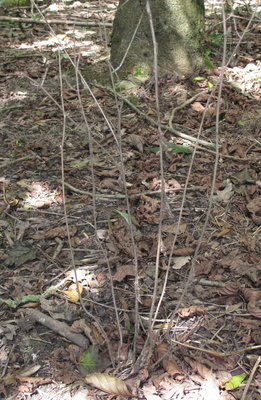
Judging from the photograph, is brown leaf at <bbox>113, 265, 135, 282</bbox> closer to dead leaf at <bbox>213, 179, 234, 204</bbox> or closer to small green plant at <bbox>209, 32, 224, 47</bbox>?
dead leaf at <bbox>213, 179, 234, 204</bbox>

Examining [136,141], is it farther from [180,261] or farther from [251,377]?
[251,377]

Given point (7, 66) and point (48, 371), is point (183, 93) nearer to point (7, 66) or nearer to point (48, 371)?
point (7, 66)

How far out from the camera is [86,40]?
209 inches

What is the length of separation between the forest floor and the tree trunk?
0.18 metres

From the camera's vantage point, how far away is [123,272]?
8.01 ft

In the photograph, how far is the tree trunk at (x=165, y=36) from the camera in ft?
13.1

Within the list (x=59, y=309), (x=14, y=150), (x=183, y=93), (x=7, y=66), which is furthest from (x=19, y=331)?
(x=7, y=66)

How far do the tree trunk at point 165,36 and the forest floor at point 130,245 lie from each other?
0.59 feet

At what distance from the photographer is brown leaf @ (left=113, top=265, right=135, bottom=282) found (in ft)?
7.91

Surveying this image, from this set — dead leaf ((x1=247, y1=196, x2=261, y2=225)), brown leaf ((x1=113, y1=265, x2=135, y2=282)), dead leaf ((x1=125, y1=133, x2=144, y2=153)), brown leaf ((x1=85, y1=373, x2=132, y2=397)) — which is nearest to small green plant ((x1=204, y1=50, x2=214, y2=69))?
dead leaf ((x1=125, y1=133, x2=144, y2=153))

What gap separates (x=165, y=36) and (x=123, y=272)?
236 cm

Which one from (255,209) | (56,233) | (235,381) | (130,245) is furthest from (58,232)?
(235,381)

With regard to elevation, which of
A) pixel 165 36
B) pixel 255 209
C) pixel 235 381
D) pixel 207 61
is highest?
pixel 165 36

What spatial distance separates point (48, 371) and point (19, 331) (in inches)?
10.4
